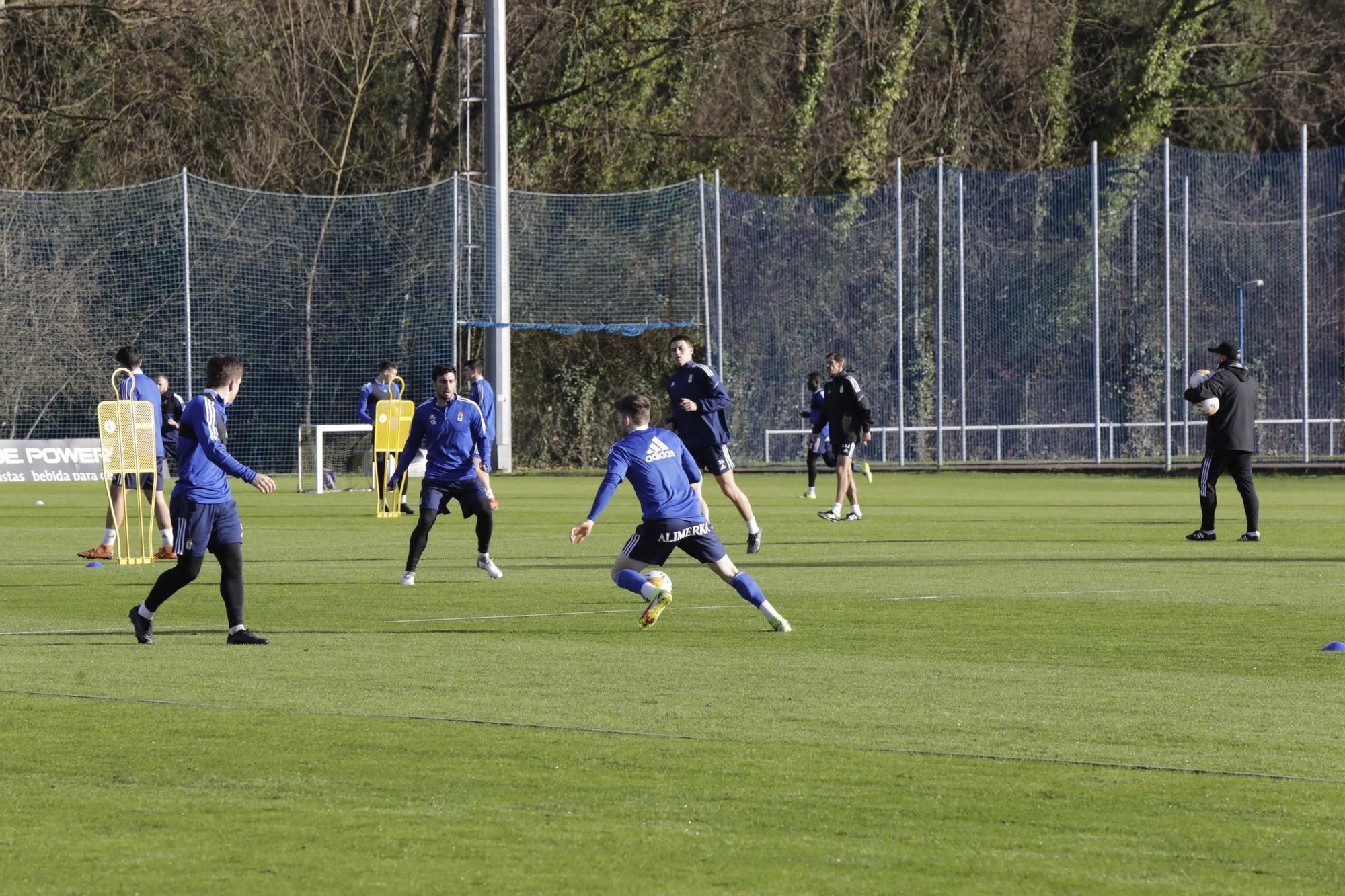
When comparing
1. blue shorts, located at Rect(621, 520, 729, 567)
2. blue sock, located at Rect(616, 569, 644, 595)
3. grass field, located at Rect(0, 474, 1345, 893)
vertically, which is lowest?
grass field, located at Rect(0, 474, 1345, 893)

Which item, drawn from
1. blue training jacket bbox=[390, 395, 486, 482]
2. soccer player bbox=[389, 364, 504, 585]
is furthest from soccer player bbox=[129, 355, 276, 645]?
blue training jacket bbox=[390, 395, 486, 482]

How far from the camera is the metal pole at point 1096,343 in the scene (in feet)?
132

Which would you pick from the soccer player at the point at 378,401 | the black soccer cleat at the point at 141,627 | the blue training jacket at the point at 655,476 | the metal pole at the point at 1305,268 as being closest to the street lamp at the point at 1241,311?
the metal pole at the point at 1305,268

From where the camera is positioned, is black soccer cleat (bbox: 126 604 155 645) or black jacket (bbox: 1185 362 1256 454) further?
black jacket (bbox: 1185 362 1256 454)

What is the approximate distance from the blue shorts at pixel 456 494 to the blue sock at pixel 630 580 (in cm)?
412

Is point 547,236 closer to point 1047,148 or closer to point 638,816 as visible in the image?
point 1047,148

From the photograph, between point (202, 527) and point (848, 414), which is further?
point (848, 414)

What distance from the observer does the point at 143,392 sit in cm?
1997

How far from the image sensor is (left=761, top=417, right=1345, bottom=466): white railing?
129 ft

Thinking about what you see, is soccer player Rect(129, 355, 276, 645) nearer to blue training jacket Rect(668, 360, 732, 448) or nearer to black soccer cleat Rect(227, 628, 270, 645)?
black soccer cleat Rect(227, 628, 270, 645)

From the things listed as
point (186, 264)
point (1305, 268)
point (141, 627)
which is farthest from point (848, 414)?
point (186, 264)

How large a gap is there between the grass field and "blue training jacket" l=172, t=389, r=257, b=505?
0.94 metres

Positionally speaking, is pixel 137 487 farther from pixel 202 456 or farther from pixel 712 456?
pixel 202 456

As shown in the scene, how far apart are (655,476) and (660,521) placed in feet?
0.92
